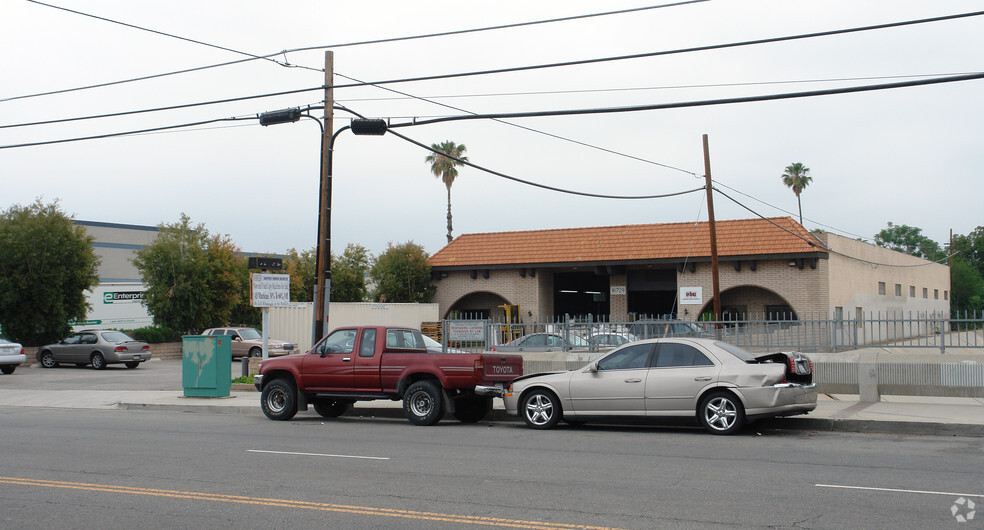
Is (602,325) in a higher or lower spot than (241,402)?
higher

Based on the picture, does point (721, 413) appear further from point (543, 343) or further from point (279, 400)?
point (279, 400)

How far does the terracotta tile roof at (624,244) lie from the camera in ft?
117

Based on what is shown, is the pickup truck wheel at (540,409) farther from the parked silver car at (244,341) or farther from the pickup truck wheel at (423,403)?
the parked silver car at (244,341)

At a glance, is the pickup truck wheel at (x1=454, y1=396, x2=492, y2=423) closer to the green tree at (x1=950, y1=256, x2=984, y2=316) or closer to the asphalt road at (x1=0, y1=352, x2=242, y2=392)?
the asphalt road at (x1=0, y1=352, x2=242, y2=392)

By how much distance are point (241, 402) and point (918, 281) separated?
153 feet

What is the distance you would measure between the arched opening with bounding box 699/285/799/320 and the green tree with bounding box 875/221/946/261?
9030 centimetres

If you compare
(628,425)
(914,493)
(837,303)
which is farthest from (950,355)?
(837,303)

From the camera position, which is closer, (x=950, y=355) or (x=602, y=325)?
(x=950, y=355)

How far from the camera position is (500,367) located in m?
15.2

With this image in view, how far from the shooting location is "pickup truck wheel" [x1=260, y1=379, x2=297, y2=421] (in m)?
16.3

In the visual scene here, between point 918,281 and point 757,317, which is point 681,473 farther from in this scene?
point 918,281

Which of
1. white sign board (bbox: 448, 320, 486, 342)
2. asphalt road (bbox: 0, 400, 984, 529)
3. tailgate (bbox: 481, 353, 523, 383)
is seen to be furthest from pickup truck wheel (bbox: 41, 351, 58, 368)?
tailgate (bbox: 481, 353, 523, 383)

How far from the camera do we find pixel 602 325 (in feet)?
65.4

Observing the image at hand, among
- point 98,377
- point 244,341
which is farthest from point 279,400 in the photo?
point 244,341
